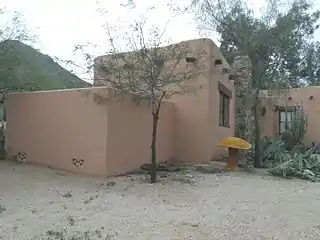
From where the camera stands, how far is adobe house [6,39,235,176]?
9.62 meters

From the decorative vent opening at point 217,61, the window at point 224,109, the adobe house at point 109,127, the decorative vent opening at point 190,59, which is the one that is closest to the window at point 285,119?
the window at point 224,109

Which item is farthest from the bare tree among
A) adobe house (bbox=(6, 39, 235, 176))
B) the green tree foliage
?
the green tree foliage

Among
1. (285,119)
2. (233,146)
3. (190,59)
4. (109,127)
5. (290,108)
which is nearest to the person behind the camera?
(109,127)

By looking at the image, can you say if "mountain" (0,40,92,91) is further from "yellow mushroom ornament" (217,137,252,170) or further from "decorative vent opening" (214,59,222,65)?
"decorative vent opening" (214,59,222,65)

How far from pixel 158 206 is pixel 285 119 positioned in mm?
16999

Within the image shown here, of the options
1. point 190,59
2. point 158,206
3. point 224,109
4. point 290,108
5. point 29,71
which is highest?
point 190,59

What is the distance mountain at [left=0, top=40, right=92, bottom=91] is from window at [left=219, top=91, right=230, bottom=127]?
574cm

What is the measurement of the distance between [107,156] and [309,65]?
23.4 meters

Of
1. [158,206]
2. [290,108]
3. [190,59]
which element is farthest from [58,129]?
[290,108]

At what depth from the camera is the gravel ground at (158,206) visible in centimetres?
555

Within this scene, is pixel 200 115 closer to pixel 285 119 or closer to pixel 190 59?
pixel 190 59

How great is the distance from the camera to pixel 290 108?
2217cm

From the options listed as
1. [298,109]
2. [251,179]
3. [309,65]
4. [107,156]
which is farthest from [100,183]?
[309,65]

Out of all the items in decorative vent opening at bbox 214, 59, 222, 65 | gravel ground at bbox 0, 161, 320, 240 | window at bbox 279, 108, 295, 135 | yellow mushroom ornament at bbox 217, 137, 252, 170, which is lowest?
gravel ground at bbox 0, 161, 320, 240
